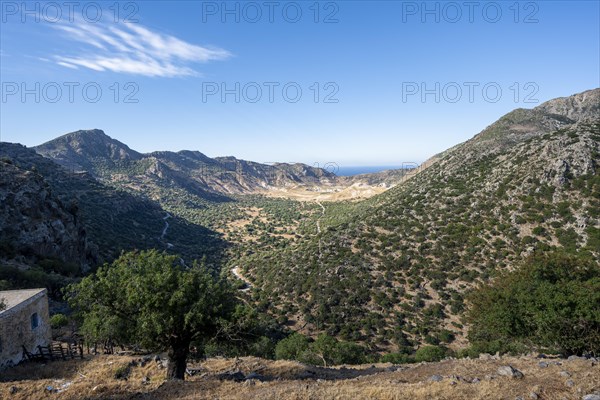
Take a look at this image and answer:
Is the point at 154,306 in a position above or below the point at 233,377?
above

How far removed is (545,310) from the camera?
62.4 ft

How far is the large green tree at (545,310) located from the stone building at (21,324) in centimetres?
2899

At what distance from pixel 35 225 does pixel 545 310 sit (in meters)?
58.7

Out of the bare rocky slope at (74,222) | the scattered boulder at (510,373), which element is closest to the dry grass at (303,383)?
the scattered boulder at (510,373)

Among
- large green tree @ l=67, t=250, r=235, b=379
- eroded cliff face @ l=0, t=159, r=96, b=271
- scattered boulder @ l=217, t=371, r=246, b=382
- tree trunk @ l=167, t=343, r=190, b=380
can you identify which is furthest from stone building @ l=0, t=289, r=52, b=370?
eroded cliff face @ l=0, t=159, r=96, b=271

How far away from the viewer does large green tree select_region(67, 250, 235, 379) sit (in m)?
14.4

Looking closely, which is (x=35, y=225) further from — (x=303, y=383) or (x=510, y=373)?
(x=510, y=373)

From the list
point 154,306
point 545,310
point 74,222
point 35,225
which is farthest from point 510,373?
point 74,222

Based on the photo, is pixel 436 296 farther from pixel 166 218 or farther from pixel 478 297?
pixel 166 218

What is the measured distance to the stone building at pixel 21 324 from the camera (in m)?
18.3

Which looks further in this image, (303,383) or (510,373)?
(303,383)

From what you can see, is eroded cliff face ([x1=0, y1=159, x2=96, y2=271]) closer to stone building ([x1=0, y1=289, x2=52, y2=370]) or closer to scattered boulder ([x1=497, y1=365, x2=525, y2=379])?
stone building ([x1=0, y1=289, x2=52, y2=370])

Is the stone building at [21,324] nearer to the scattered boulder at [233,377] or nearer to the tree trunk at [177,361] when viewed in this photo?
the tree trunk at [177,361]

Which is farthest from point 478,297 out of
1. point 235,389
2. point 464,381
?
point 235,389
